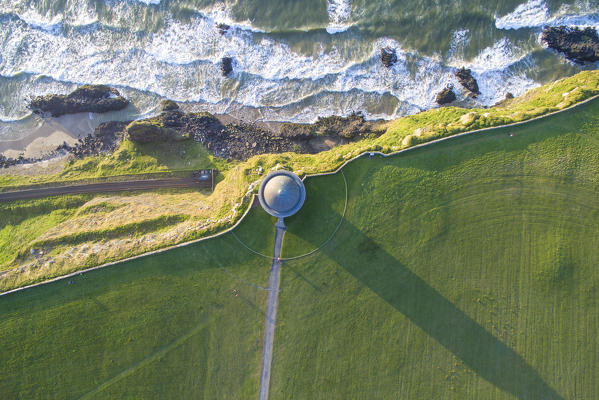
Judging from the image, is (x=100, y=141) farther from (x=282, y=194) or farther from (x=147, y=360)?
(x=282, y=194)

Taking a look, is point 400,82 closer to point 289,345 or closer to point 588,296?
point 588,296

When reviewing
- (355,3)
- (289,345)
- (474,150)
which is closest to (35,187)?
(289,345)

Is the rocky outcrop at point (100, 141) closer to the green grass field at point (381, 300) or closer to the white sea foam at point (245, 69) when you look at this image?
the white sea foam at point (245, 69)

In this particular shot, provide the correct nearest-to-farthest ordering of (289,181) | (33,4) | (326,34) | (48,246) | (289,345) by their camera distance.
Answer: (289,181), (289,345), (48,246), (326,34), (33,4)

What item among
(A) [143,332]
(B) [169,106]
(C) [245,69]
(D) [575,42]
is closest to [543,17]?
(D) [575,42]

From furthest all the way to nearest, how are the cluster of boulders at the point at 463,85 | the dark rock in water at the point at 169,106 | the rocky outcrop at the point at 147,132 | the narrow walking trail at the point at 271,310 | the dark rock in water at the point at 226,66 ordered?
the dark rock in water at the point at 226,66 < the dark rock in water at the point at 169,106 < the cluster of boulders at the point at 463,85 < the rocky outcrop at the point at 147,132 < the narrow walking trail at the point at 271,310

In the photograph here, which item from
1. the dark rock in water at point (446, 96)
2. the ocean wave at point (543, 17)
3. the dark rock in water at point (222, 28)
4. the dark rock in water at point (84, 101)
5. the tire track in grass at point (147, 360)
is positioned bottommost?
the tire track in grass at point (147, 360)

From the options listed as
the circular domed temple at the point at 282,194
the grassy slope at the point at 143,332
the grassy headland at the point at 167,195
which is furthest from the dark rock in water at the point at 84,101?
the circular domed temple at the point at 282,194
